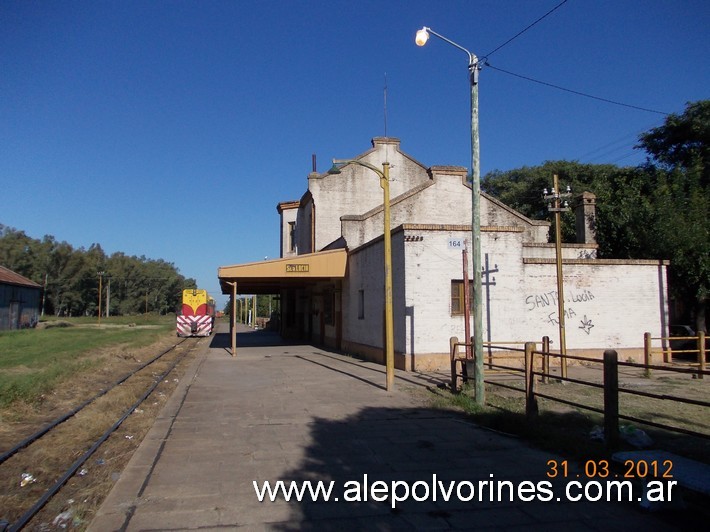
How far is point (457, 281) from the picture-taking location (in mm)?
16469

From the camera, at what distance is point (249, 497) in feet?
18.0

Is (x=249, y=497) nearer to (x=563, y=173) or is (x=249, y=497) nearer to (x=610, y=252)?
(x=610, y=252)

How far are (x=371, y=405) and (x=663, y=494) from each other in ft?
20.2

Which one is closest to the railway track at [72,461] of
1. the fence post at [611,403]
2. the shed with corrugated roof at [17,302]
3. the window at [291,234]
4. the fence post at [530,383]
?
the fence post at [611,403]

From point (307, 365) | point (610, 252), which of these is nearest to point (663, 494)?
point (307, 365)

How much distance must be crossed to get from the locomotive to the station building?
17.1 m

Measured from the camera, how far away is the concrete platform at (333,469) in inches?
193

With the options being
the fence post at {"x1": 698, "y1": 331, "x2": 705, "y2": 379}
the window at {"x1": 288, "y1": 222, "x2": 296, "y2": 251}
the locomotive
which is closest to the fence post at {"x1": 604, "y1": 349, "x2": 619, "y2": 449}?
the fence post at {"x1": 698, "y1": 331, "x2": 705, "y2": 379}

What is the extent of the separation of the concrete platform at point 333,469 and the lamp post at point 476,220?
1012 millimetres

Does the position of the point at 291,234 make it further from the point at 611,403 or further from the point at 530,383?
the point at 611,403

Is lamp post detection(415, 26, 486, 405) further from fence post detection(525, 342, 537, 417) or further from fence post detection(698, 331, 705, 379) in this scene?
fence post detection(698, 331, 705, 379)

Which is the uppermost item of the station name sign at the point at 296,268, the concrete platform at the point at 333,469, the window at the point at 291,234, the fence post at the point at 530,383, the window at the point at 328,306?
the window at the point at 291,234

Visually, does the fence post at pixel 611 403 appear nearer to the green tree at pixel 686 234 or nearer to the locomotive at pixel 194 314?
the green tree at pixel 686 234

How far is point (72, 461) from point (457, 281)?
A: 11.5 metres
